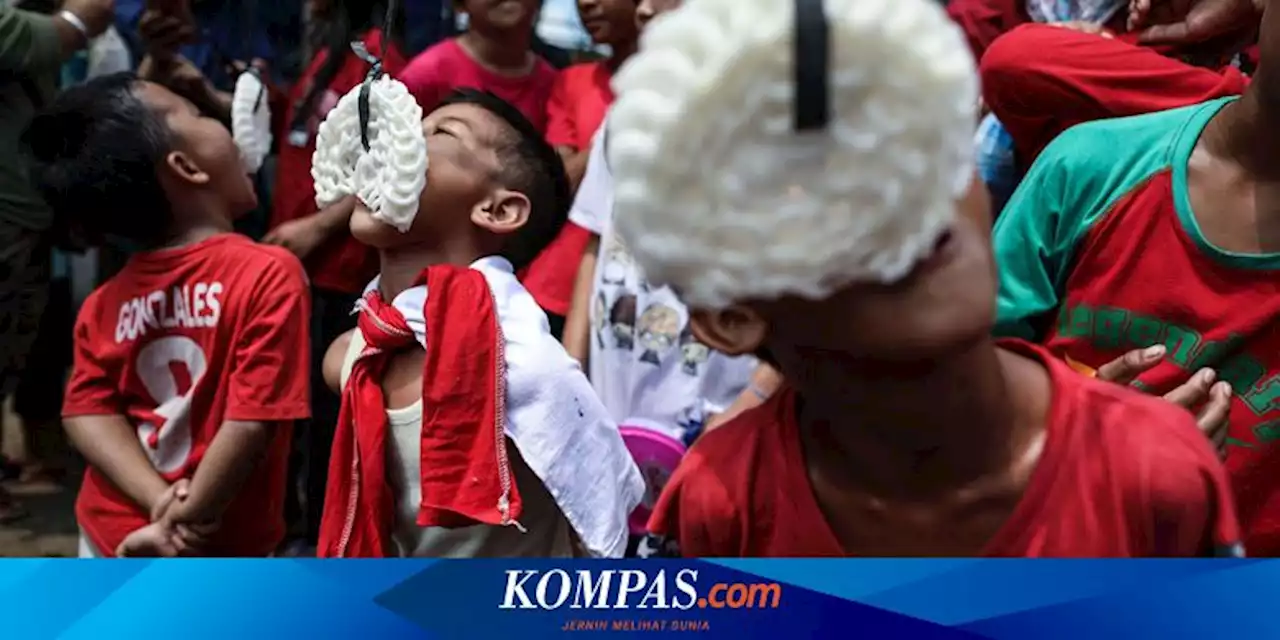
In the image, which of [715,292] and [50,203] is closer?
[715,292]

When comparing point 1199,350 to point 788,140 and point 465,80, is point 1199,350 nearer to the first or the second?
point 788,140

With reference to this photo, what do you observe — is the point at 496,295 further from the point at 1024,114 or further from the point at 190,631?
the point at 1024,114

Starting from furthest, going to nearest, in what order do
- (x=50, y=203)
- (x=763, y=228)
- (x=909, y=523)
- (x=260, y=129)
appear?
(x=50, y=203) < (x=260, y=129) < (x=909, y=523) < (x=763, y=228)

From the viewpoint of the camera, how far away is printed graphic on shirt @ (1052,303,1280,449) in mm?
841

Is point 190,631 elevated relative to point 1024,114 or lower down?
lower down

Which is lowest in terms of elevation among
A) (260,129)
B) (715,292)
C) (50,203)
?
(50,203)

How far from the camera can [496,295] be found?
3.11ft

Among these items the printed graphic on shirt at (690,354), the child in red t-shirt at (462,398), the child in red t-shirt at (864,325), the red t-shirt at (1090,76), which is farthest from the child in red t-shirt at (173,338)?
the red t-shirt at (1090,76)

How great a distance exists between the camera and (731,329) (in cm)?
64

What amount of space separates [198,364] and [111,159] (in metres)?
0.23

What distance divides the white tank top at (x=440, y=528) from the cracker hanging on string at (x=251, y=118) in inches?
10.2

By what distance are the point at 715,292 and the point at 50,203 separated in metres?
1.10

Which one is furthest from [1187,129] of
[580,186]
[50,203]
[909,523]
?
[50,203]

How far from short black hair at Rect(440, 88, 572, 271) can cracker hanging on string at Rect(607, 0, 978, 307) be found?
47 centimetres
